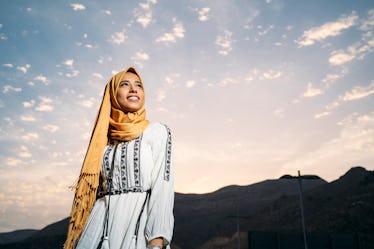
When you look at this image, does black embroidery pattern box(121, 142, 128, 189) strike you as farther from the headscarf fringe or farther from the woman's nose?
the woman's nose

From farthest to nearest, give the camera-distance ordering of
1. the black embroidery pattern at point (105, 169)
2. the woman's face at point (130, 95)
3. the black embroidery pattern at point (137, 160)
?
the woman's face at point (130, 95)
the black embroidery pattern at point (105, 169)
the black embroidery pattern at point (137, 160)

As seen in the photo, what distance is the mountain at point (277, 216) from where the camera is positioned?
45312 mm

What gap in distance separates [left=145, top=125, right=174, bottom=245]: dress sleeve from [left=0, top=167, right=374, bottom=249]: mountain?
3143cm

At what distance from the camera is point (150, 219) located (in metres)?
2.53

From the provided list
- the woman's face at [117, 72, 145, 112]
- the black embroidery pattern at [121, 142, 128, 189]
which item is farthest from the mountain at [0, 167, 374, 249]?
the black embroidery pattern at [121, 142, 128, 189]

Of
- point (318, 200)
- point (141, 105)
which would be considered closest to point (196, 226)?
point (318, 200)

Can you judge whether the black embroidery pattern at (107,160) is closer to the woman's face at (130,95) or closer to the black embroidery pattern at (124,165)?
the black embroidery pattern at (124,165)

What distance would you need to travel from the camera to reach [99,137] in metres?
2.93

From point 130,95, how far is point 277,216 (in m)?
58.3

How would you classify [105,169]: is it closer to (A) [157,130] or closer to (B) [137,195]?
(B) [137,195]

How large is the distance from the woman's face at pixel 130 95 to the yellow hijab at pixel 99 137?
0.04 metres

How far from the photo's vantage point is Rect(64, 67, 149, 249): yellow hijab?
2.75 metres

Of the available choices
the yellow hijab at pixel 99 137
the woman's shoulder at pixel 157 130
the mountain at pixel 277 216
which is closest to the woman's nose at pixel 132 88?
the yellow hijab at pixel 99 137

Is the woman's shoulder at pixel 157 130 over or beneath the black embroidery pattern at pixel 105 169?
over
